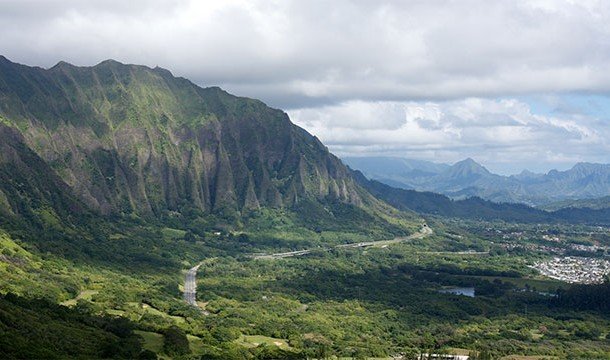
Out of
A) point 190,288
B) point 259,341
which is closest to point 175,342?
point 259,341

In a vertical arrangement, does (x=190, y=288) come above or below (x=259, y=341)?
above

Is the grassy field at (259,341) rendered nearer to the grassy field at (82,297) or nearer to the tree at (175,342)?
the tree at (175,342)

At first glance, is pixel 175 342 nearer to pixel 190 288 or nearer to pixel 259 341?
pixel 259 341

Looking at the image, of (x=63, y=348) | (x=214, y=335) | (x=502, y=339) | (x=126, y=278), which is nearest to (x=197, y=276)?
(x=126, y=278)

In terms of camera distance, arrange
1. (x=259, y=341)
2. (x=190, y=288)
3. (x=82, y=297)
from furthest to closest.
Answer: (x=190, y=288)
(x=82, y=297)
(x=259, y=341)

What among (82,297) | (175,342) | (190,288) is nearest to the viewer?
(175,342)

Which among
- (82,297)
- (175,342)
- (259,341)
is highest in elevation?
(82,297)

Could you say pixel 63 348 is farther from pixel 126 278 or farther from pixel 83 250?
pixel 83 250

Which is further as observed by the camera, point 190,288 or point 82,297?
point 190,288

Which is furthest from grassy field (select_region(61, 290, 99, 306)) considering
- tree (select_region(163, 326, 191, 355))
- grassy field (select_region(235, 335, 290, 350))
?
grassy field (select_region(235, 335, 290, 350))

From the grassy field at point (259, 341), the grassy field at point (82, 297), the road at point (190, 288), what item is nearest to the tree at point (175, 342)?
the grassy field at point (259, 341)

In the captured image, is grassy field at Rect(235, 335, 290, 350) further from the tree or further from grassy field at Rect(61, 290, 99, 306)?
grassy field at Rect(61, 290, 99, 306)
